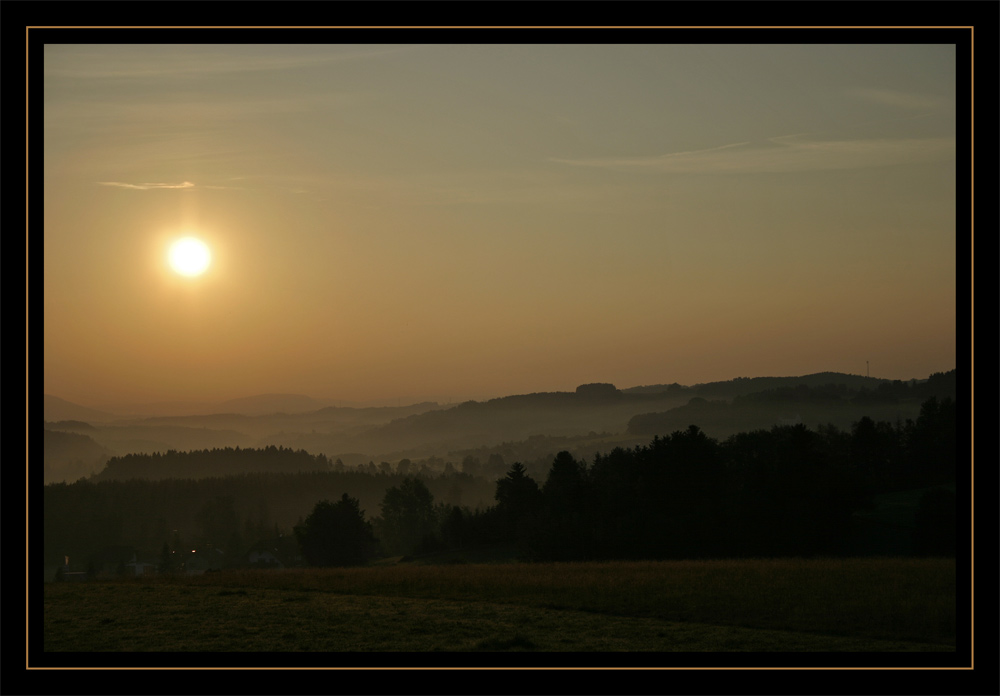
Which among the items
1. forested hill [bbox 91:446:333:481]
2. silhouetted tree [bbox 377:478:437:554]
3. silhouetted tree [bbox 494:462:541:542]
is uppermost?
silhouetted tree [bbox 494:462:541:542]

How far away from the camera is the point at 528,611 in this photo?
58.5 ft

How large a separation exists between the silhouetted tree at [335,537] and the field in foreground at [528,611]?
24366mm

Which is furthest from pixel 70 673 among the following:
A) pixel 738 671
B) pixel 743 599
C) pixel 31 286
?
pixel 743 599

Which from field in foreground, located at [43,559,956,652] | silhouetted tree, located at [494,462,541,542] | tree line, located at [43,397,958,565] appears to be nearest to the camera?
field in foreground, located at [43,559,956,652]

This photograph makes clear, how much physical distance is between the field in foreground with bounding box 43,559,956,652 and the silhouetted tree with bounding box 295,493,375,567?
24.4 metres

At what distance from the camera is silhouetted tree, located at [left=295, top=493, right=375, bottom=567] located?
48.7 m

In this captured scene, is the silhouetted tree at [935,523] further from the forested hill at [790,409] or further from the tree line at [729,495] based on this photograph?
the forested hill at [790,409]

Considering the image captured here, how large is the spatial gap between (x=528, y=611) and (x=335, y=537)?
3491cm

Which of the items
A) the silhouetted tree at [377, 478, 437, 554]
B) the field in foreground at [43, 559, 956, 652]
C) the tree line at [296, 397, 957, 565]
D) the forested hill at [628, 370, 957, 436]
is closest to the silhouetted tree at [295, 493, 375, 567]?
the tree line at [296, 397, 957, 565]

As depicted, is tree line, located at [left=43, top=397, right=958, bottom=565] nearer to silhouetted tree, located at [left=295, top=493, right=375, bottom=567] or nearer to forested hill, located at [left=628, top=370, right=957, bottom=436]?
forested hill, located at [left=628, top=370, right=957, bottom=436]

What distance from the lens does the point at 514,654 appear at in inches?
472

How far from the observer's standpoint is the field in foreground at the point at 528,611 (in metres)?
14.2

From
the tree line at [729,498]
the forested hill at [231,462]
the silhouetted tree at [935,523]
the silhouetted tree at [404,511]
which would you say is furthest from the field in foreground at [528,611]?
the forested hill at [231,462]

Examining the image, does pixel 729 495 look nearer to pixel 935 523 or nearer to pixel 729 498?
pixel 729 498
